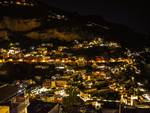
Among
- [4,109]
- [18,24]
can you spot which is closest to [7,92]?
[4,109]

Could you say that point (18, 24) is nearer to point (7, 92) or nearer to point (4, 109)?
point (7, 92)

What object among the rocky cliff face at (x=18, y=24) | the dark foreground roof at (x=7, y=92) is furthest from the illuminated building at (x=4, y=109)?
the rocky cliff face at (x=18, y=24)

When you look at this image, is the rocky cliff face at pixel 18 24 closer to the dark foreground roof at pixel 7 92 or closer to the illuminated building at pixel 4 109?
the dark foreground roof at pixel 7 92

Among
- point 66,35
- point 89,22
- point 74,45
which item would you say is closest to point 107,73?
point 74,45

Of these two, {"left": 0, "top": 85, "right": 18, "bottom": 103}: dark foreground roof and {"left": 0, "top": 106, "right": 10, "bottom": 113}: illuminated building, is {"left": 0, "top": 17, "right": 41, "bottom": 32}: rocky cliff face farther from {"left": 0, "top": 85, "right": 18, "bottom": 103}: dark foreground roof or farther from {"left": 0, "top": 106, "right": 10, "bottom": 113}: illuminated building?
{"left": 0, "top": 106, "right": 10, "bottom": 113}: illuminated building

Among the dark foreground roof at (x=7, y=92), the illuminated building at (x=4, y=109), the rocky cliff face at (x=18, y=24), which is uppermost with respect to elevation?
the rocky cliff face at (x=18, y=24)

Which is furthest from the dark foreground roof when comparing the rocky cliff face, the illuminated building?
the rocky cliff face

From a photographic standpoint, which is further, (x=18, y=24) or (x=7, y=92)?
(x=18, y=24)

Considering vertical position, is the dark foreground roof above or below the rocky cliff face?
below

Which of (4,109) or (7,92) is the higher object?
(7,92)
